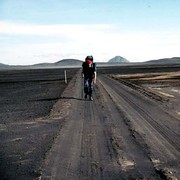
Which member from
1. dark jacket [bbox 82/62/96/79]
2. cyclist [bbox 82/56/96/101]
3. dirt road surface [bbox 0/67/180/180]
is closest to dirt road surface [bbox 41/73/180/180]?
dirt road surface [bbox 0/67/180/180]

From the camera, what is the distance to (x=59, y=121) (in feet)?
39.1

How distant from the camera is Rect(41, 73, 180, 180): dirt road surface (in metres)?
6.37

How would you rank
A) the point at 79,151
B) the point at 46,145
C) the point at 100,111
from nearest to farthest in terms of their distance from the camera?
the point at 79,151 < the point at 46,145 < the point at 100,111

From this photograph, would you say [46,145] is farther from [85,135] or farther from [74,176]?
[74,176]

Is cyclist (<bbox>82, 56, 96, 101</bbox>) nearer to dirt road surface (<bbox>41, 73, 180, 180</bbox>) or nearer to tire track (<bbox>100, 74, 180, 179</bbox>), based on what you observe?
tire track (<bbox>100, 74, 180, 179</bbox>)

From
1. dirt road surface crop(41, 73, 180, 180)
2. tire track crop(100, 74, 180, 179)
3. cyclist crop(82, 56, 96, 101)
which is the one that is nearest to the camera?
dirt road surface crop(41, 73, 180, 180)

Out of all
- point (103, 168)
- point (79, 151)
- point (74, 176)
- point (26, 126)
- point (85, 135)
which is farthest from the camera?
point (26, 126)

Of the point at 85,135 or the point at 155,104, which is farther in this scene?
the point at 155,104

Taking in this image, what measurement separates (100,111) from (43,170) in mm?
7479

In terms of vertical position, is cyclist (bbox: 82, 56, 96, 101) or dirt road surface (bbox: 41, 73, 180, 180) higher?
cyclist (bbox: 82, 56, 96, 101)

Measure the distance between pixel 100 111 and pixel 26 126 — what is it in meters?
3.62

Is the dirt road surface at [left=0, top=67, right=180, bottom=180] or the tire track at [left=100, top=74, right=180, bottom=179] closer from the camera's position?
the dirt road surface at [left=0, top=67, right=180, bottom=180]

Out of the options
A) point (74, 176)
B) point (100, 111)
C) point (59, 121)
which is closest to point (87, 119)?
point (59, 121)

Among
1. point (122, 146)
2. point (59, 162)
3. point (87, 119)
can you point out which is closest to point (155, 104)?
point (87, 119)
